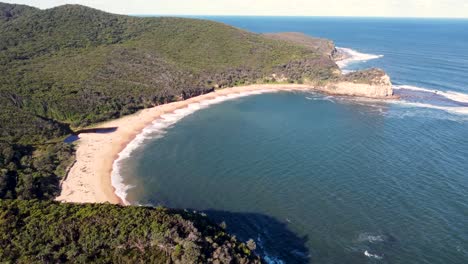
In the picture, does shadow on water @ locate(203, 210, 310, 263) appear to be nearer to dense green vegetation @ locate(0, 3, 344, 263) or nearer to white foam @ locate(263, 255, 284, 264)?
white foam @ locate(263, 255, 284, 264)

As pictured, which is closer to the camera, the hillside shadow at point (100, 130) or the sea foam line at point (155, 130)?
the sea foam line at point (155, 130)

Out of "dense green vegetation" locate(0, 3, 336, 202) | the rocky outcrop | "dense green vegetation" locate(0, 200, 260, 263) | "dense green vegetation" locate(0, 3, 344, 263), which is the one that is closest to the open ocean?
the rocky outcrop

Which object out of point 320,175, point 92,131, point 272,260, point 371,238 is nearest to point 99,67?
point 92,131

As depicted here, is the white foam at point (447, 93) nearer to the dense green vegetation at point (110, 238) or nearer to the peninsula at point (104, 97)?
the peninsula at point (104, 97)

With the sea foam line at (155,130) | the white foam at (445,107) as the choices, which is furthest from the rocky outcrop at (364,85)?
the sea foam line at (155,130)

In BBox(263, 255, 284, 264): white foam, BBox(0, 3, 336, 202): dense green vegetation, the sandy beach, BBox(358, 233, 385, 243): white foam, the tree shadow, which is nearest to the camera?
BBox(263, 255, 284, 264): white foam

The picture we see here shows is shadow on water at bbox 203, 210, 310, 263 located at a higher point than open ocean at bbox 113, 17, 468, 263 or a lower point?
lower
